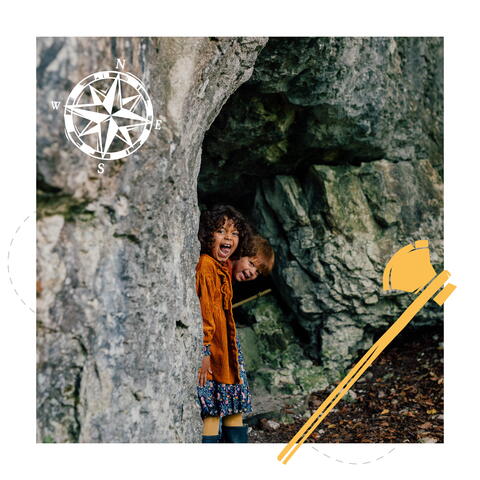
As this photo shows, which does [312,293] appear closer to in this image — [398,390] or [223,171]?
[398,390]

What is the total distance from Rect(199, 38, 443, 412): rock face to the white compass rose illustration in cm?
146

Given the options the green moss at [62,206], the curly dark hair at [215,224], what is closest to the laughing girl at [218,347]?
the curly dark hair at [215,224]

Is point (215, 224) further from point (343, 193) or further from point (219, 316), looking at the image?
point (343, 193)

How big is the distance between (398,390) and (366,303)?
563 millimetres

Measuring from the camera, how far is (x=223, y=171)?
131 inches

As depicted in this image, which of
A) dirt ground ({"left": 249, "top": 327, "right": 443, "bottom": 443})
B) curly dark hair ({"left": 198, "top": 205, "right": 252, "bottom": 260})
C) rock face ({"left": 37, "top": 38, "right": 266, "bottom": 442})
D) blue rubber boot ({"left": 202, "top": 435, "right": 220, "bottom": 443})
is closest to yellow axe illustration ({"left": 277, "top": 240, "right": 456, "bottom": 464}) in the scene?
dirt ground ({"left": 249, "top": 327, "right": 443, "bottom": 443})

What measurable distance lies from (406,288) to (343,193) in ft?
3.36

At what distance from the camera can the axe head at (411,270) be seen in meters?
2.26

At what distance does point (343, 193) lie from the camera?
326cm

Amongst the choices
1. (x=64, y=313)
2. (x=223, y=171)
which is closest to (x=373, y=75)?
(x=223, y=171)

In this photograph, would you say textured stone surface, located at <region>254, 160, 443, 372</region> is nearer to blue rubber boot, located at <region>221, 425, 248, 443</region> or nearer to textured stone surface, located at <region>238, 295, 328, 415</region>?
textured stone surface, located at <region>238, 295, 328, 415</region>

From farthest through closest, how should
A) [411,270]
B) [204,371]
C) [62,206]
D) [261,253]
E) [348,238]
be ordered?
1. [348,238]
2. [261,253]
3. [411,270]
4. [204,371]
5. [62,206]

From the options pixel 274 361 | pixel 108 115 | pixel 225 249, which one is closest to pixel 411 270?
pixel 225 249

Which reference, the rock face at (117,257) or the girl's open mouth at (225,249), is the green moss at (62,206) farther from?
the girl's open mouth at (225,249)
